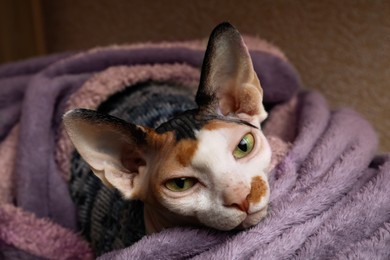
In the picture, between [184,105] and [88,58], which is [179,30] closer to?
[88,58]

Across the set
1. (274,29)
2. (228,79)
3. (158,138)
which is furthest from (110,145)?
(274,29)

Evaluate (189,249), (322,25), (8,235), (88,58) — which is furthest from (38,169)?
(322,25)

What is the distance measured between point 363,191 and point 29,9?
1.18 meters

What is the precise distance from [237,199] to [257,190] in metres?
0.03

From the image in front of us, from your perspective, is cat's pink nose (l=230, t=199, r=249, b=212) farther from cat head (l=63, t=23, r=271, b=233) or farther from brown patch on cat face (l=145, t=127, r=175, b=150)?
brown patch on cat face (l=145, t=127, r=175, b=150)

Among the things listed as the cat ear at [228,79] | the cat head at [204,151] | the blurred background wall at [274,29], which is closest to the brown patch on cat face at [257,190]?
the cat head at [204,151]

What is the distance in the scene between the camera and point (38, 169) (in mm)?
1131

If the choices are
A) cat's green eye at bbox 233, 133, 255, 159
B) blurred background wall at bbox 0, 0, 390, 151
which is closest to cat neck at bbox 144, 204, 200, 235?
cat's green eye at bbox 233, 133, 255, 159

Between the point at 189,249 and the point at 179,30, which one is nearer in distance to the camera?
the point at 189,249

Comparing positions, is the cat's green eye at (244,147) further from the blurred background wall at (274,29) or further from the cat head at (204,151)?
the blurred background wall at (274,29)

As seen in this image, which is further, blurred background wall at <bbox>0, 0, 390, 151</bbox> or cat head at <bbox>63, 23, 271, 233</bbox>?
blurred background wall at <bbox>0, 0, 390, 151</bbox>

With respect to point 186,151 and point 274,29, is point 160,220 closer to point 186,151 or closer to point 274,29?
point 186,151

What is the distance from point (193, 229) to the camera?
75 cm

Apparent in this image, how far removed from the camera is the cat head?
2.27ft
